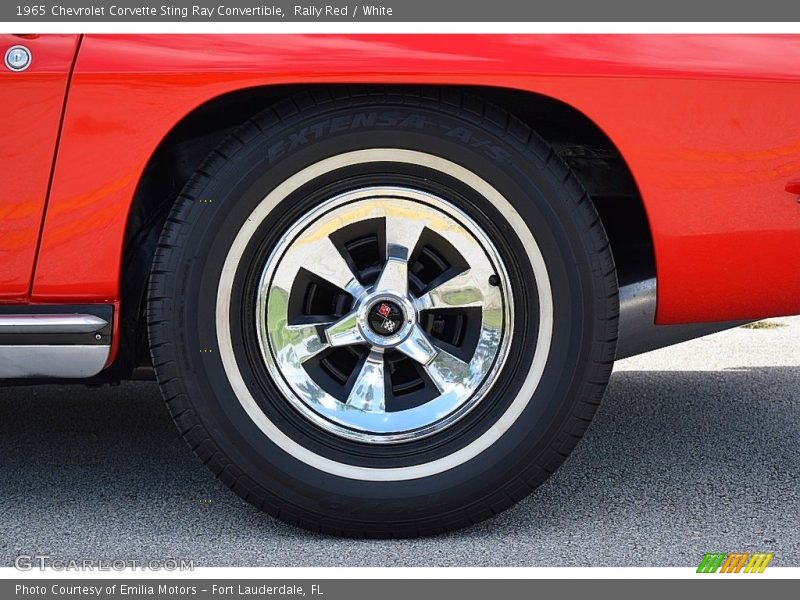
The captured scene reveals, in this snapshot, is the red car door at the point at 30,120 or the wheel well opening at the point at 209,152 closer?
the red car door at the point at 30,120

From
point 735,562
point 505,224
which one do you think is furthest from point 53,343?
point 735,562

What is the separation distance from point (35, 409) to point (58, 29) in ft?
5.16

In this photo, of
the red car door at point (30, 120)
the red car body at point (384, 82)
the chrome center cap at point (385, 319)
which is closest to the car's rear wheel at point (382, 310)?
the chrome center cap at point (385, 319)

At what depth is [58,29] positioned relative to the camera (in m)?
2.18

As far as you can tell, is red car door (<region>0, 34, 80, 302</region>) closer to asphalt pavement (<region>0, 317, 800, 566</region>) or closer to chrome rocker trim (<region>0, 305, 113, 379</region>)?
chrome rocker trim (<region>0, 305, 113, 379</region>)

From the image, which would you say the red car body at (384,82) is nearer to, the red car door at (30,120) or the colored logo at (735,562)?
the red car door at (30,120)

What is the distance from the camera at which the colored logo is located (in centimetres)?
217

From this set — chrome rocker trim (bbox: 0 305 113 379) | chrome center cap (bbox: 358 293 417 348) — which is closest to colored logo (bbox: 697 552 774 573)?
chrome center cap (bbox: 358 293 417 348)

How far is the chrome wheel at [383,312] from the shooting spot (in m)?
2.31

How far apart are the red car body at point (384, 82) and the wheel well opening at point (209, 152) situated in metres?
0.08

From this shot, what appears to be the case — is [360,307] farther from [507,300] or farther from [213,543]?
[213,543]

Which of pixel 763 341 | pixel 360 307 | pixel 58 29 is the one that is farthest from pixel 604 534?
pixel 763 341

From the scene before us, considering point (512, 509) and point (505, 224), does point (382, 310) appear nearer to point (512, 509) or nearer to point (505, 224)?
point (505, 224)

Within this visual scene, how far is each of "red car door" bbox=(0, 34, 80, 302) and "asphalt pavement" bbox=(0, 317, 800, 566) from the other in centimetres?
73
